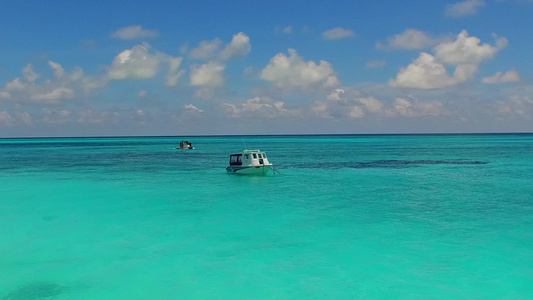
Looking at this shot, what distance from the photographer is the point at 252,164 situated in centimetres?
5434

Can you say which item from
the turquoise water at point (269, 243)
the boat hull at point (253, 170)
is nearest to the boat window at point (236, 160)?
the boat hull at point (253, 170)

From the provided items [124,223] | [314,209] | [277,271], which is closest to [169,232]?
[124,223]

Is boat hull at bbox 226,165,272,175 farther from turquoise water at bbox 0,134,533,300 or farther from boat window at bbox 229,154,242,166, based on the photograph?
turquoise water at bbox 0,134,533,300

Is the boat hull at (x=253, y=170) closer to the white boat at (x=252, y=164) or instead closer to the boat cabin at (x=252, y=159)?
the white boat at (x=252, y=164)

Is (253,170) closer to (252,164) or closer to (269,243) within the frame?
(252,164)

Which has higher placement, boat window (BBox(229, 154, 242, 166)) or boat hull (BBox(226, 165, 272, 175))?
boat window (BBox(229, 154, 242, 166))

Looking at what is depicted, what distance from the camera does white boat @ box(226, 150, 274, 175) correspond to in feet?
177

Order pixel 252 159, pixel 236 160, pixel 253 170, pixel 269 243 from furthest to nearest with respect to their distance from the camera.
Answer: pixel 236 160 < pixel 252 159 < pixel 253 170 < pixel 269 243

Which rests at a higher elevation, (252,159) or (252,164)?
(252,159)

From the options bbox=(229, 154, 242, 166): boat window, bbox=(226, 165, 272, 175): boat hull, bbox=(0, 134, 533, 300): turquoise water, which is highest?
bbox=(229, 154, 242, 166): boat window

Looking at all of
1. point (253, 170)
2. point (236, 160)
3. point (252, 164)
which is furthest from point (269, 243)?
point (236, 160)

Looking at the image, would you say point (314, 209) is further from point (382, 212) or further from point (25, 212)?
point (25, 212)

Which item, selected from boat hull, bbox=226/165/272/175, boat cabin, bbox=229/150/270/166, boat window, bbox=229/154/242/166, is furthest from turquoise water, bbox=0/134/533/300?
boat window, bbox=229/154/242/166

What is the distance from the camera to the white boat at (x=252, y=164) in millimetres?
54031
